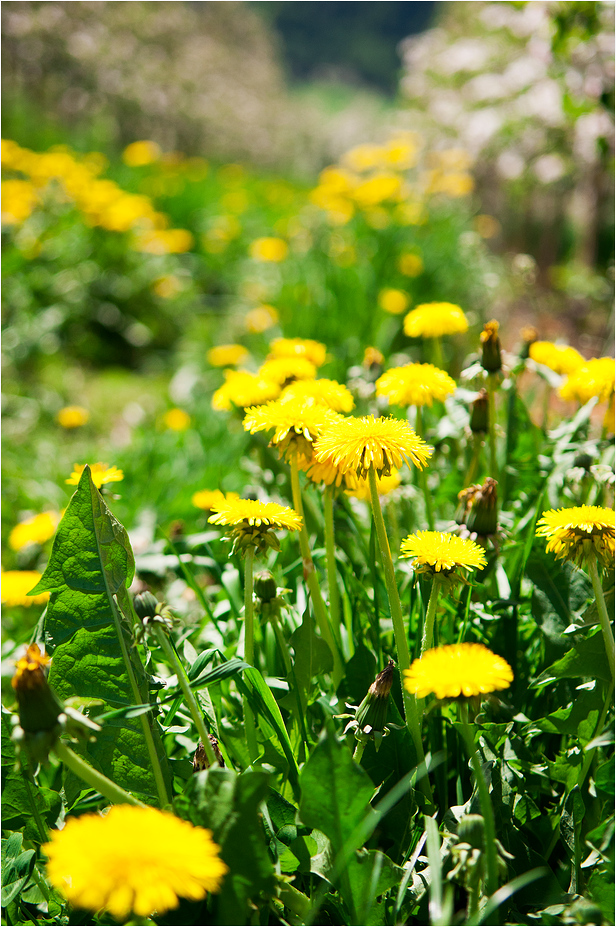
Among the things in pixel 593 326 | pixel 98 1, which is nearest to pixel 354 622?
pixel 593 326

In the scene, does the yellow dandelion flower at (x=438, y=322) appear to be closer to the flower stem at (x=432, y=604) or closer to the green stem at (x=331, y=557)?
the green stem at (x=331, y=557)

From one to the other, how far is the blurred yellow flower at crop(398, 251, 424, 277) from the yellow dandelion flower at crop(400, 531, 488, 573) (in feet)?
10.1

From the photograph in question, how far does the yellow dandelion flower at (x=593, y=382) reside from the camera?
3.80 ft

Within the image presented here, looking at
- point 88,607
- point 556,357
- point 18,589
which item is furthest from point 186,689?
point 556,357

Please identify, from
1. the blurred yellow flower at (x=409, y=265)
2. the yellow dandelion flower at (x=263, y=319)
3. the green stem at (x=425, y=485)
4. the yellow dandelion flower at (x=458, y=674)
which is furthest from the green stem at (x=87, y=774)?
the blurred yellow flower at (x=409, y=265)

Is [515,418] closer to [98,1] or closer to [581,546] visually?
[581,546]

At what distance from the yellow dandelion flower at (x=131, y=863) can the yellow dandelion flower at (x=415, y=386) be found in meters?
0.70

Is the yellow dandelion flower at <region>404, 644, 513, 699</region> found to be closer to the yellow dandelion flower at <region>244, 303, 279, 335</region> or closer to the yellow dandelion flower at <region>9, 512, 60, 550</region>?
the yellow dandelion flower at <region>9, 512, 60, 550</region>

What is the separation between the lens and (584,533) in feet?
2.71

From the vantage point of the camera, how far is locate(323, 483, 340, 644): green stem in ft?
3.30

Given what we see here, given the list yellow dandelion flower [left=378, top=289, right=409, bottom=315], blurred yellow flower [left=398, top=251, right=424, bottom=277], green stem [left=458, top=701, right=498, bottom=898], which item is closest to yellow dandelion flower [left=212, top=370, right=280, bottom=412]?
green stem [left=458, top=701, right=498, bottom=898]

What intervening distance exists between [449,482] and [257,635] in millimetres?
515

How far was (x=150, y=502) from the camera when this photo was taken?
2166mm

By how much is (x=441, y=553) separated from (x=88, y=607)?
487 mm
